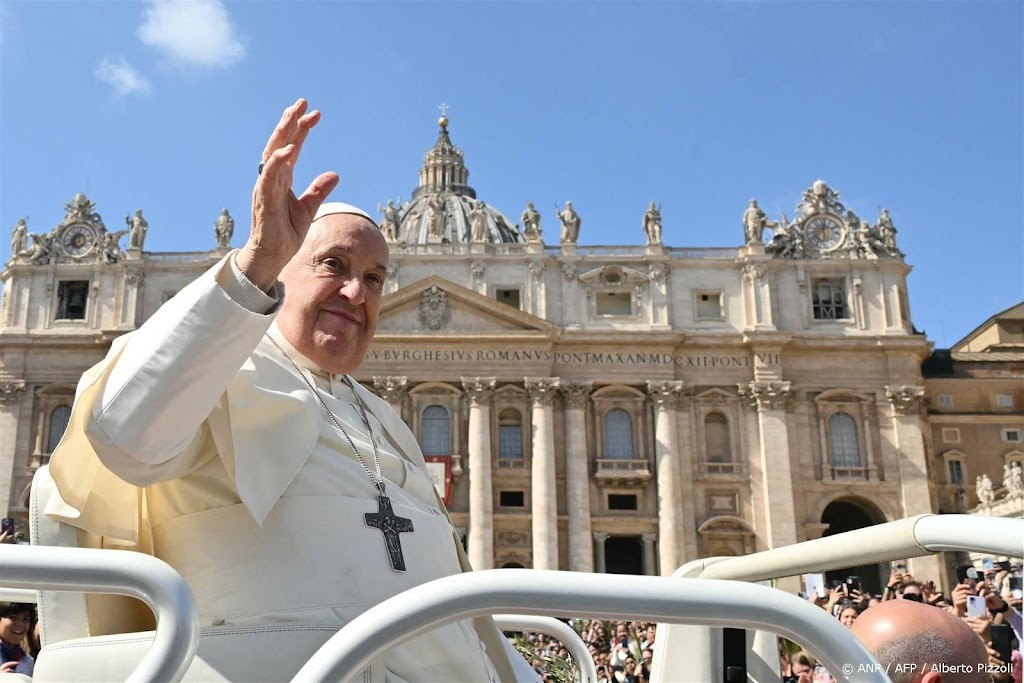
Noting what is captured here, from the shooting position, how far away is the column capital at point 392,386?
1377 inches

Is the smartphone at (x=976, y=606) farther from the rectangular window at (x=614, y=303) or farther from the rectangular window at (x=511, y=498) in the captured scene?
the rectangular window at (x=614, y=303)

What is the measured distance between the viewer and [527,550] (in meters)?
34.3

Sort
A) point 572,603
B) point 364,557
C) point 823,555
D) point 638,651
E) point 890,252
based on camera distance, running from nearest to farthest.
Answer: point 572,603
point 823,555
point 364,557
point 638,651
point 890,252

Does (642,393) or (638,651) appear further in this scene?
(642,393)

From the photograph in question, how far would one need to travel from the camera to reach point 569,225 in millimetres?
37969

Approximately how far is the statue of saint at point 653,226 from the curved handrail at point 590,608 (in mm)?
36339

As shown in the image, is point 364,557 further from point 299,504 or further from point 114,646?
point 114,646

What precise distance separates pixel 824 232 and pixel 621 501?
1340 cm

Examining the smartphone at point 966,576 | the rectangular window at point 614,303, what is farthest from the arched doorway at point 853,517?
the smartphone at point 966,576

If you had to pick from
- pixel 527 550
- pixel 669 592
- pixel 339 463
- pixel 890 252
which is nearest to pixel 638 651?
pixel 339 463

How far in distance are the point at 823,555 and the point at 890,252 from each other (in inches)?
1504

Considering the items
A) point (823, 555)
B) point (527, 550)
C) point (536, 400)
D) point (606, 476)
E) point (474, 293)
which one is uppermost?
point (474, 293)

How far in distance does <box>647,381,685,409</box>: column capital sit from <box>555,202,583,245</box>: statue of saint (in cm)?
639

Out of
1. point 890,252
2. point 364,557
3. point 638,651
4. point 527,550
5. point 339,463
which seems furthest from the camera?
point 890,252
